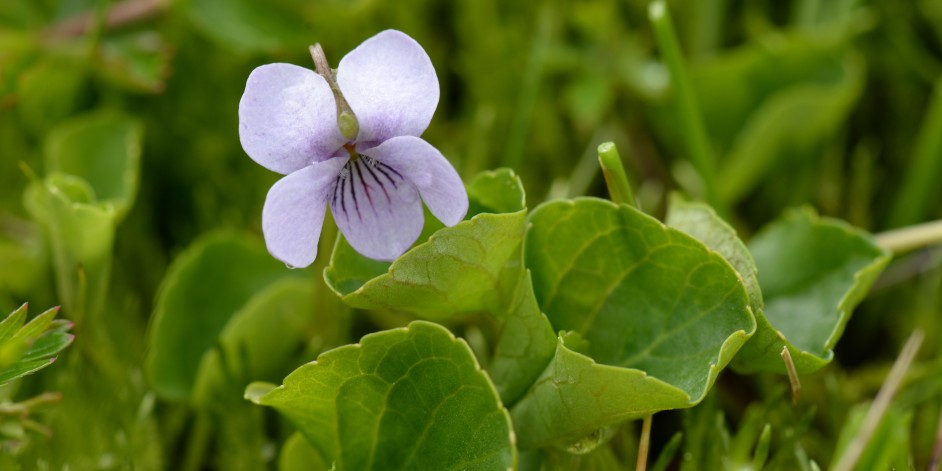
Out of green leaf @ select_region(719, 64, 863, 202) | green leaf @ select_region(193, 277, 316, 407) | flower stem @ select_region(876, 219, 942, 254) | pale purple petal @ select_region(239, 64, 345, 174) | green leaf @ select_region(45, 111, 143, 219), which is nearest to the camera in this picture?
pale purple petal @ select_region(239, 64, 345, 174)

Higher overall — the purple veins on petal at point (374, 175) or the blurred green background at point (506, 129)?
the purple veins on petal at point (374, 175)

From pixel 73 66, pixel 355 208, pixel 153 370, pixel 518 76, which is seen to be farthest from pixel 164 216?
pixel 355 208

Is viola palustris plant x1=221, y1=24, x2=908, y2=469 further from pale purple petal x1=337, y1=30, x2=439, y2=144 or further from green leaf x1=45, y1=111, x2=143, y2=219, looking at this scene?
green leaf x1=45, y1=111, x2=143, y2=219

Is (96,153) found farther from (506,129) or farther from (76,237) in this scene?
(506,129)

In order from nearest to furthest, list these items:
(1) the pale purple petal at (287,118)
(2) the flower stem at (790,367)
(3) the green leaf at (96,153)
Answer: (1) the pale purple petal at (287,118), (2) the flower stem at (790,367), (3) the green leaf at (96,153)

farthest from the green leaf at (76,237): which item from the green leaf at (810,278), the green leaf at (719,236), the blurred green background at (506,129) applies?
the green leaf at (810,278)

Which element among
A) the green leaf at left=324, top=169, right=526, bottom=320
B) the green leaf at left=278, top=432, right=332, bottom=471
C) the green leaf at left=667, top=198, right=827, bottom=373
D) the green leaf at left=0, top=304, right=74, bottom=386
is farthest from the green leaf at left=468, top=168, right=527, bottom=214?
the green leaf at left=0, top=304, right=74, bottom=386

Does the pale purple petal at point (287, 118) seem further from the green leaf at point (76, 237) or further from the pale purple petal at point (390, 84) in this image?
the green leaf at point (76, 237)

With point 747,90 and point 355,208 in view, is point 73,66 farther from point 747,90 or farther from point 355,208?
point 747,90
